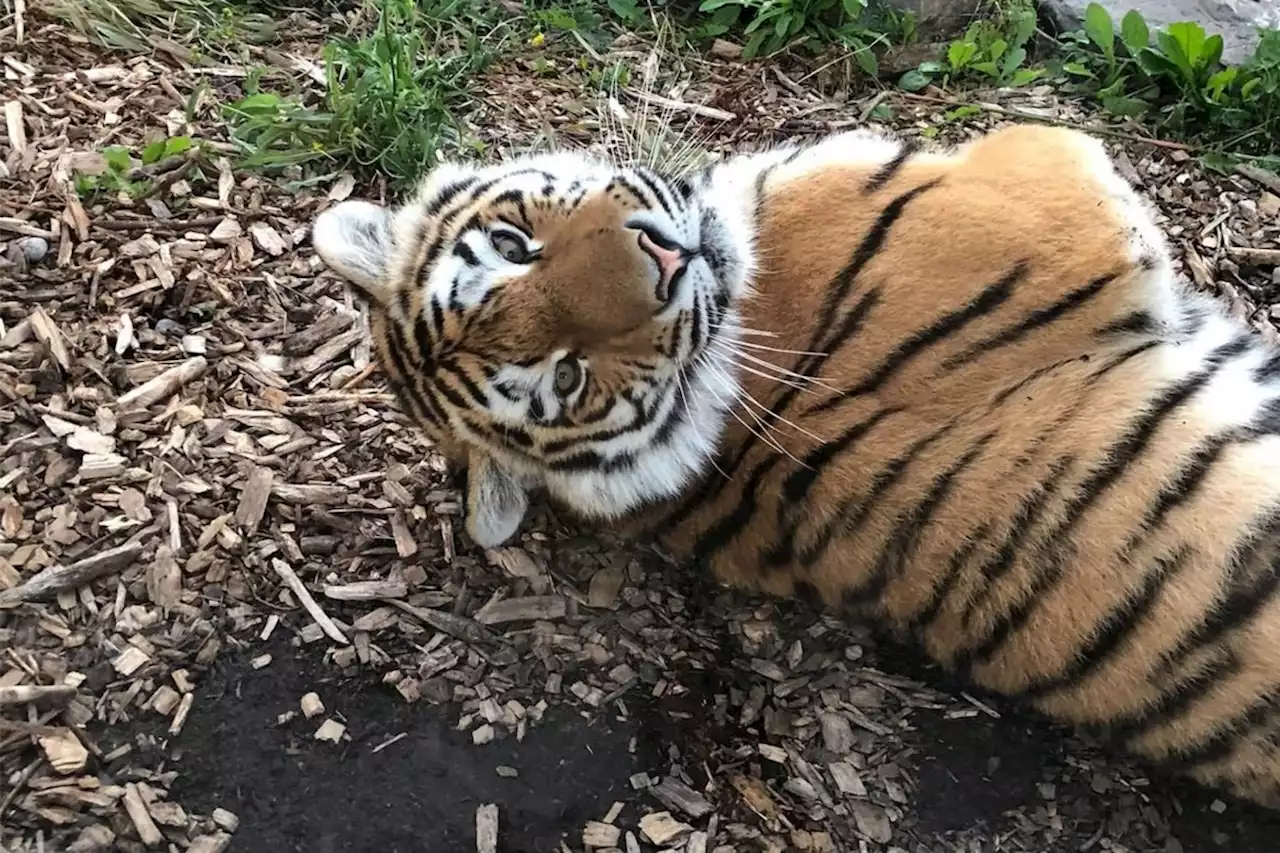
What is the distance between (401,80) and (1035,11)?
7.06ft

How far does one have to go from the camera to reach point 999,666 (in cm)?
244

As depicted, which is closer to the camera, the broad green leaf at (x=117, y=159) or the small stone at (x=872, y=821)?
the small stone at (x=872, y=821)

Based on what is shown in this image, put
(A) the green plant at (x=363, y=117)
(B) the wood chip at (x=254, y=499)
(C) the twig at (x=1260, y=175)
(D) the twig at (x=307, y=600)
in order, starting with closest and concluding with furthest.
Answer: (D) the twig at (x=307, y=600)
(B) the wood chip at (x=254, y=499)
(A) the green plant at (x=363, y=117)
(C) the twig at (x=1260, y=175)

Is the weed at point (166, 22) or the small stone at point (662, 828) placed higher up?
the weed at point (166, 22)

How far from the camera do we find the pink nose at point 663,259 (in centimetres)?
238

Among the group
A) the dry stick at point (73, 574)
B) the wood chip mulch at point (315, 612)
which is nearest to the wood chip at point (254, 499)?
the wood chip mulch at point (315, 612)

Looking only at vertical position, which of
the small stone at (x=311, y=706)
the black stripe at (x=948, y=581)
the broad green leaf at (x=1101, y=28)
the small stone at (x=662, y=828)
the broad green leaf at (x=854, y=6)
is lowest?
the small stone at (x=311, y=706)

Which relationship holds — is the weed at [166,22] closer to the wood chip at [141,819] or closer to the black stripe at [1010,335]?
the wood chip at [141,819]

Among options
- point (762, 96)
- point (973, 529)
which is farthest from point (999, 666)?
point (762, 96)

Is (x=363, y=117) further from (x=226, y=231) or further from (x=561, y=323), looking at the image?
(x=561, y=323)

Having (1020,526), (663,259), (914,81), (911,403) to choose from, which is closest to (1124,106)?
(914,81)

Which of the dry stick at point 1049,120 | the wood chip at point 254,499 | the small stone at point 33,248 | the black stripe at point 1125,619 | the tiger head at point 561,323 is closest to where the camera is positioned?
the black stripe at point 1125,619

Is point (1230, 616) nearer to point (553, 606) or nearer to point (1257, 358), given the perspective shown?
point (1257, 358)

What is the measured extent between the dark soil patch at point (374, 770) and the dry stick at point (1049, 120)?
235 centimetres
